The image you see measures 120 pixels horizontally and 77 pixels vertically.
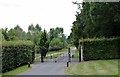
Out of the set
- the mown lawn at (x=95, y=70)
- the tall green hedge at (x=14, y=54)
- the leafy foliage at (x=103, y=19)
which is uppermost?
the leafy foliage at (x=103, y=19)

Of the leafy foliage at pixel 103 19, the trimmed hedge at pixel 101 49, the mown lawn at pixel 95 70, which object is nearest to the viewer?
the mown lawn at pixel 95 70

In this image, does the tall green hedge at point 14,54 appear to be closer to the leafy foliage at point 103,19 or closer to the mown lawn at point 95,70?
the mown lawn at point 95,70

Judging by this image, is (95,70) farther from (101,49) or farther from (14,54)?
(101,49)

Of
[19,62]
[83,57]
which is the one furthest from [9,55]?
[83,57]

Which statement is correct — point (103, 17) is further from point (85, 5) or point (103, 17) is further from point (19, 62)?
point (19, 62)

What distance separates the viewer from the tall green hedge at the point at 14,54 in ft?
79.1

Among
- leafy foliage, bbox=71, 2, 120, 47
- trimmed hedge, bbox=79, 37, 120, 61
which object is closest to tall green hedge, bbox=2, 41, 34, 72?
trimmed hedge, bbox=79, 37, 120, 61

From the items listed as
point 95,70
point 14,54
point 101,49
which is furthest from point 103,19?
point 95,70

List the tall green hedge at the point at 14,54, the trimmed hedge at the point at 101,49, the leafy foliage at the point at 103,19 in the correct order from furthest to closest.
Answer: the trimmed hedge at the point at 101,49 → the leafy foliage at the point at 103,19 → the tall green hedge at the point at 14,54

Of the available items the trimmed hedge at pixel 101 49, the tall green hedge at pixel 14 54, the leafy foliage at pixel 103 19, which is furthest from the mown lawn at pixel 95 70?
the leafy foliage at pixel 103 19

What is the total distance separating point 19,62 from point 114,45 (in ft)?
37.0

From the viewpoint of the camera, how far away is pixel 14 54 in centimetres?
2738

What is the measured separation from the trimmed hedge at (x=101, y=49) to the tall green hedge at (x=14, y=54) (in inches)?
266

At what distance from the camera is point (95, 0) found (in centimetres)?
3150
